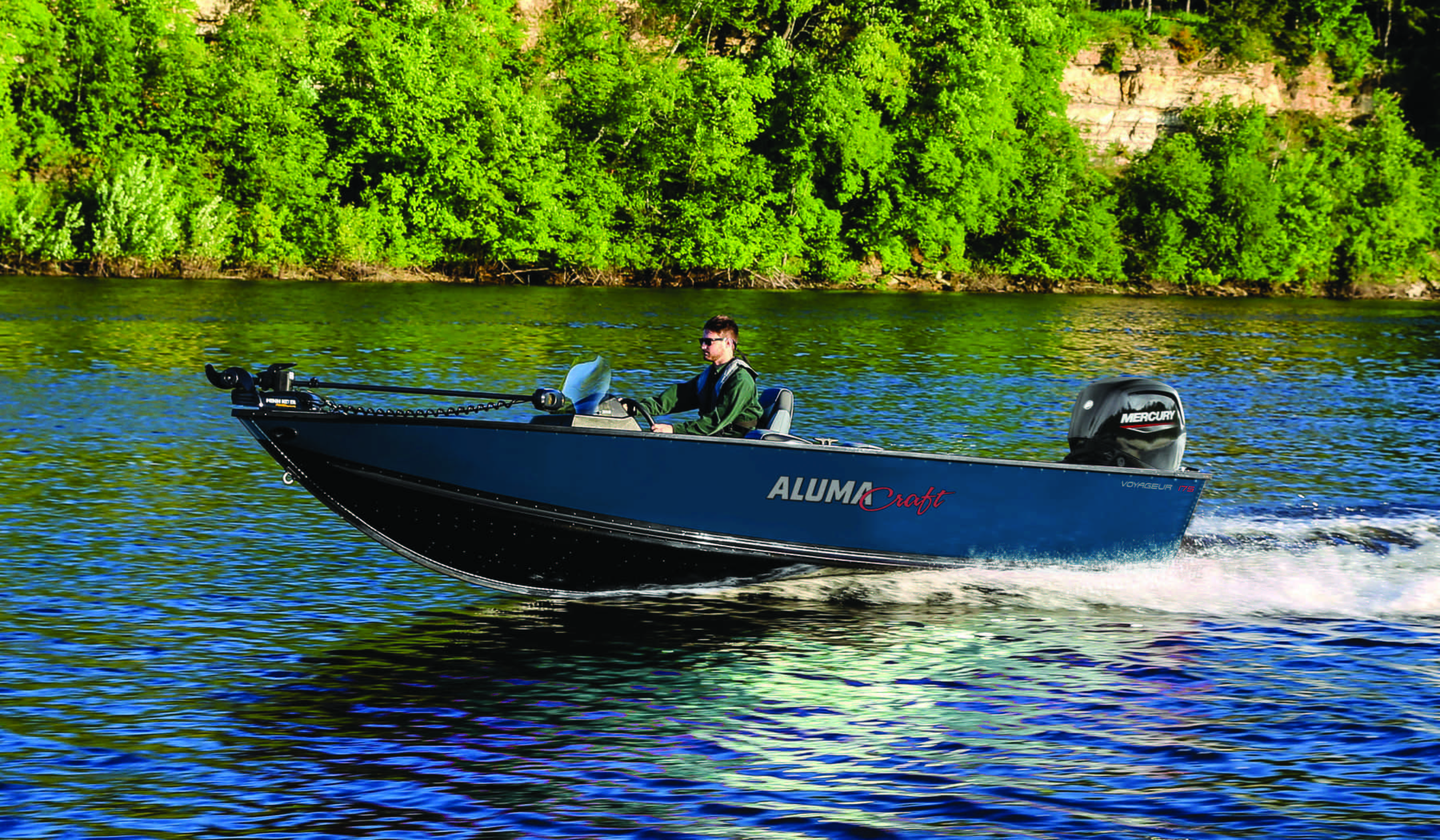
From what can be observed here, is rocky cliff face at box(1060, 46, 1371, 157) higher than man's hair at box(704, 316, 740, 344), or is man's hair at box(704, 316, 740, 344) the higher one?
rocky cliff face at box(1060, 46, 1371, 157)

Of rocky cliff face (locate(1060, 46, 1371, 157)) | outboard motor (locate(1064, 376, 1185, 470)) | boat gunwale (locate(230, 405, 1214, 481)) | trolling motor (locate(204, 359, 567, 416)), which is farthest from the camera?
rocky cliff face (locate(1060, 46, 1371, 157))

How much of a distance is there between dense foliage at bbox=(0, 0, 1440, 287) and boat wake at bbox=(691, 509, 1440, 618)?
1797 inches

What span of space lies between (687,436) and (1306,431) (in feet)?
47.2

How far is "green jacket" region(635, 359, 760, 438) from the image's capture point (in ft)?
33.7

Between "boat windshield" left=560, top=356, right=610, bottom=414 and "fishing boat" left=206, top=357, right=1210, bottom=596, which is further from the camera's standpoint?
"boat windshield" left=560, top=356, right=610, bottom=414

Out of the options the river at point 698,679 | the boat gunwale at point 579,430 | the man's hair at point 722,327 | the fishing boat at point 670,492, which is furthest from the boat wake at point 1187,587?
the man's hair at point 722,327

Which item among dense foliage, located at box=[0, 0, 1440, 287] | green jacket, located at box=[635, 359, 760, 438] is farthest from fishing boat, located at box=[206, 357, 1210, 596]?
dense foliage, located at box=[0, 0, 1440, 287]

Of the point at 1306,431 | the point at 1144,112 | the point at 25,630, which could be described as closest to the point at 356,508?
the point at 25,630

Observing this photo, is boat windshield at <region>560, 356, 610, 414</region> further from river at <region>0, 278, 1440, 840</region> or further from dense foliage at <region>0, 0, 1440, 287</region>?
dense foliage at <region>0, 0, 1440, 287</region>

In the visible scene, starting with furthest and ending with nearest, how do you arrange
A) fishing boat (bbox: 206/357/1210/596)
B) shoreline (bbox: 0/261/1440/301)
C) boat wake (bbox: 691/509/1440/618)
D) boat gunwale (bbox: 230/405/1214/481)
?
shoreline (bbox: 0/261/1440/301), boat wake (bbox: 691/509/1440/618), fishing boat (bbox: 206/357/1210/596), boat gunwale (bbox: 230/405/1214/481)

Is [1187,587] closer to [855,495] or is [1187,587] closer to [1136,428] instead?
[1136,428]

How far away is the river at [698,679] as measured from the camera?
22.2 feet

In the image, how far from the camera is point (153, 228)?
169ft

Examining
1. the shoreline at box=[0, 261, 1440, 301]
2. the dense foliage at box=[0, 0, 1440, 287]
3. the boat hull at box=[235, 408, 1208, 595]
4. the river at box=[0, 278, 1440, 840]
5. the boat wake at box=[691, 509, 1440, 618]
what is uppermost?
the dense foliage at box=[0, 0, 1440, 287]
